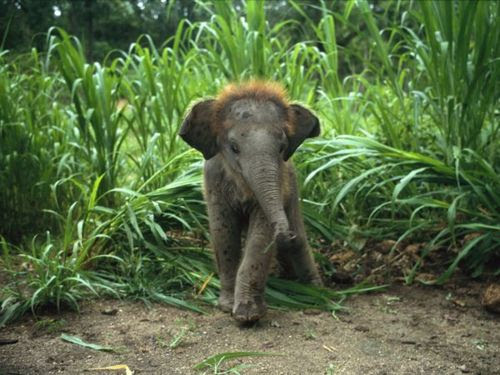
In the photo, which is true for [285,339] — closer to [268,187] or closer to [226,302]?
[226,302]

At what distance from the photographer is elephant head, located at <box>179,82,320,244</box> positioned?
297cm

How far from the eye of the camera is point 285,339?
2.95 metres

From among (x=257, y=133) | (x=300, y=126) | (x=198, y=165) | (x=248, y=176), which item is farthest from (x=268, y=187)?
(x=198, y=165)

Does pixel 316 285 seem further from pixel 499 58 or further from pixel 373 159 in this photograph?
pixel 499 58

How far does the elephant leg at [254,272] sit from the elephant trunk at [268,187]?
0.22 meters

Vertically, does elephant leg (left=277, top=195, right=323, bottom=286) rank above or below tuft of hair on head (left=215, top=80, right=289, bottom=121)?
below

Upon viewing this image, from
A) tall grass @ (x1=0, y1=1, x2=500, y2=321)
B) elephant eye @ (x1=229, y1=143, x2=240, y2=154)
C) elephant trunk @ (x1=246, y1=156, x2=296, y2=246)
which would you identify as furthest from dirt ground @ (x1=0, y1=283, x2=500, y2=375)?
elephant eye @ (x1=229, y1=143, x2=240, y2=154)

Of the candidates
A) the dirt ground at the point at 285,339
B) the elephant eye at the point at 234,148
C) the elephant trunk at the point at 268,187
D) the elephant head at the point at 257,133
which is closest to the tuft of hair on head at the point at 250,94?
the elephant head at the point at 257,133

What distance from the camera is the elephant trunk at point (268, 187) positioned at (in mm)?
2922

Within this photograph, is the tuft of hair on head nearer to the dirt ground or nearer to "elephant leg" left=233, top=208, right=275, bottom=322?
"elephant leg" left=233, top=208, right=275, bottom=322

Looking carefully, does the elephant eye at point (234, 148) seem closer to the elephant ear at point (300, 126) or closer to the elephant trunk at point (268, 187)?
the elephant trunk at point (268, 187)

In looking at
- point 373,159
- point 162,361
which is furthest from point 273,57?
point 162,361

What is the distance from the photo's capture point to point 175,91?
4.47 metres

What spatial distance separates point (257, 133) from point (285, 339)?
90 cm
